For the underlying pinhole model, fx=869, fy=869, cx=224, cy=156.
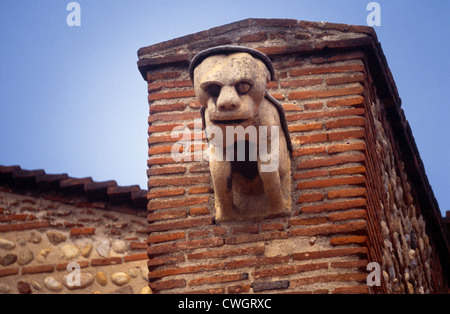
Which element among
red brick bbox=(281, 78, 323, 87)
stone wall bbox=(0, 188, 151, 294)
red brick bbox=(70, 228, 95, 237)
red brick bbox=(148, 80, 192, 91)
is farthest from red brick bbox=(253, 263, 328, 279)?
red brick bbox=(70, 228, 95, 237)

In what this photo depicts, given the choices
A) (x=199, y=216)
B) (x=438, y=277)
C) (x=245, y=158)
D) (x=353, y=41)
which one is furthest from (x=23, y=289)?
(x=438, y=277)

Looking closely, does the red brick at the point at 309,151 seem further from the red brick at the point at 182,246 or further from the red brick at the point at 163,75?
the red brick at the point at 163,75

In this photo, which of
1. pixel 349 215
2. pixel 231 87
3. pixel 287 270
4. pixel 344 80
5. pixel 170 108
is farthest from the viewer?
pixel 170 108

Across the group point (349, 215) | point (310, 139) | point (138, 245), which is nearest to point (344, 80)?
point (310, 139)

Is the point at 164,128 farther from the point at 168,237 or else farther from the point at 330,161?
the point at 330,161

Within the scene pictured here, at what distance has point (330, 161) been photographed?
565 cm

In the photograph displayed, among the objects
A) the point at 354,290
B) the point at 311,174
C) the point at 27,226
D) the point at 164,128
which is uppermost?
the point at 164,128

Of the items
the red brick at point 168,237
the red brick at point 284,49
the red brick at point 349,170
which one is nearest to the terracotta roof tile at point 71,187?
the red brick at point 168,237

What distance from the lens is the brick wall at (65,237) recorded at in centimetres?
723

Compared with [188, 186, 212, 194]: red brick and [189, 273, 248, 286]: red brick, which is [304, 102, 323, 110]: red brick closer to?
[188, 186, 212, 194]: red brick

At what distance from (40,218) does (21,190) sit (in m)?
0.35

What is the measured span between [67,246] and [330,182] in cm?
276

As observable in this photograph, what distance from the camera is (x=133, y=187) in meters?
7.45

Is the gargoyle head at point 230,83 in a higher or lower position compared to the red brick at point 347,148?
higher
